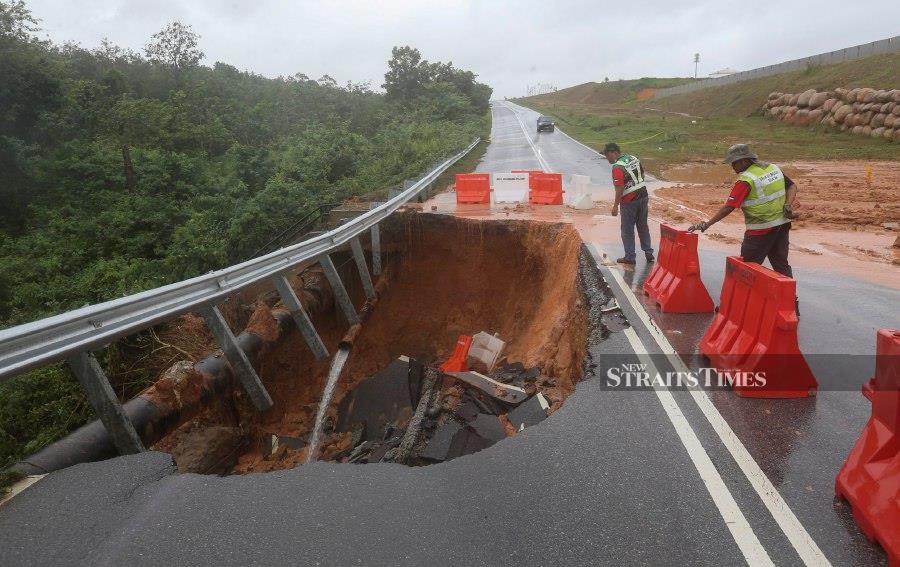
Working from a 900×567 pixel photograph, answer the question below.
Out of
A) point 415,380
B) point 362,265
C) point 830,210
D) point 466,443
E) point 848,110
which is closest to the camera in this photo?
point 466,443

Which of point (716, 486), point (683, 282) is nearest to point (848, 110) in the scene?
point (683, 282)

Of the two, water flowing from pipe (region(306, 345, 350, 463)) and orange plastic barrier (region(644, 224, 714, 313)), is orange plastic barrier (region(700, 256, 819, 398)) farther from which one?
water flowing from pipe (region(306, 345, 350, 463))

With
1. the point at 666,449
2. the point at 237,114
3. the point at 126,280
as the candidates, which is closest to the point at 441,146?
the point at 237,114

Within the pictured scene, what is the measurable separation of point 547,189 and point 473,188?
2003 millimetres

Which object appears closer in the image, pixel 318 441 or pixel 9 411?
pixel 9 411

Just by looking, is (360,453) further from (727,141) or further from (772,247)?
(727,141)

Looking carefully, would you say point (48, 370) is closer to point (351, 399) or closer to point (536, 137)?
point (351, 399)

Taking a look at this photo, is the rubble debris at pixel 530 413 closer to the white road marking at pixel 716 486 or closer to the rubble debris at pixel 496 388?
the rubble debris at pixel 496 388

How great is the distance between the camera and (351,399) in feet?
25.3

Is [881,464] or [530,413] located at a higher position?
[881,464]

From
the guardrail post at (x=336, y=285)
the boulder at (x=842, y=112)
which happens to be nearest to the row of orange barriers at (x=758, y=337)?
the guardrail post at (x=336, y=285)

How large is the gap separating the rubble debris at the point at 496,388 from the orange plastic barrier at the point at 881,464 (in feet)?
10.2

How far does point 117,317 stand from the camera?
443 centimetres

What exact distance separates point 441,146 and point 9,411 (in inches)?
912
